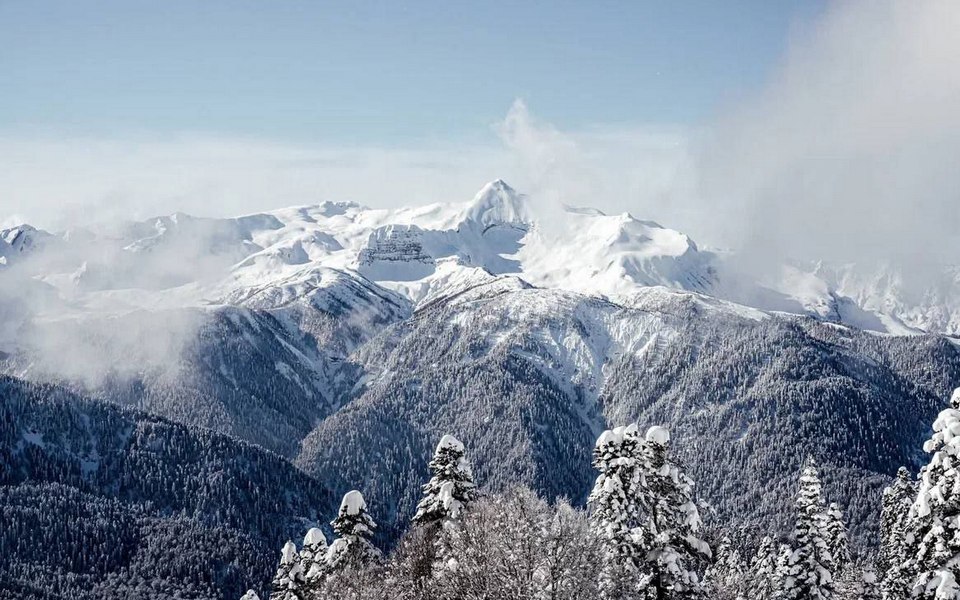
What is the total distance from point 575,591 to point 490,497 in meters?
8.82

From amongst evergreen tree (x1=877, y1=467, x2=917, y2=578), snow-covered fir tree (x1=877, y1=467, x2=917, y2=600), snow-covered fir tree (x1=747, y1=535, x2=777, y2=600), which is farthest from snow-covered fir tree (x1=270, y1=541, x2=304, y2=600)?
evergreen tree (x1=877, y1=467, x2=917, y2=578)

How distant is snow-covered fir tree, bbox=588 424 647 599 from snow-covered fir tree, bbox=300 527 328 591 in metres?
21.1

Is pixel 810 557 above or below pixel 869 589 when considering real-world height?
above

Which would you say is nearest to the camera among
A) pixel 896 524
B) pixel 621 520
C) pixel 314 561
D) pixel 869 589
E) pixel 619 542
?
pixel 621 520

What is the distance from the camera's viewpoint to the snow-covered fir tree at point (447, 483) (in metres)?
49.3

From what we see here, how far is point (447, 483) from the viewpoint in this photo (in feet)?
163

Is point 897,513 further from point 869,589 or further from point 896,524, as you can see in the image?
point 869,589

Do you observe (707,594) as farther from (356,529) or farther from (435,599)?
(356,529)

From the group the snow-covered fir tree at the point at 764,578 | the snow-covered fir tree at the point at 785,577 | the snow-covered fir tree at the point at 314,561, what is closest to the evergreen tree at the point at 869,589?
the snow-covered fir tree at the point at 764,578

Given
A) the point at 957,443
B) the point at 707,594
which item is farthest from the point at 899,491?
the point at 957,443

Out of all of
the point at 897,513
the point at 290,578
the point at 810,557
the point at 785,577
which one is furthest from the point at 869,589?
the point at 290,578

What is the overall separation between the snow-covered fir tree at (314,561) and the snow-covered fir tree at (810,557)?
28350 mm

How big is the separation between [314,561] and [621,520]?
24.3 metres

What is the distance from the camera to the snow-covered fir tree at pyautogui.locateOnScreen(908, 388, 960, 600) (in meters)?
28.6
